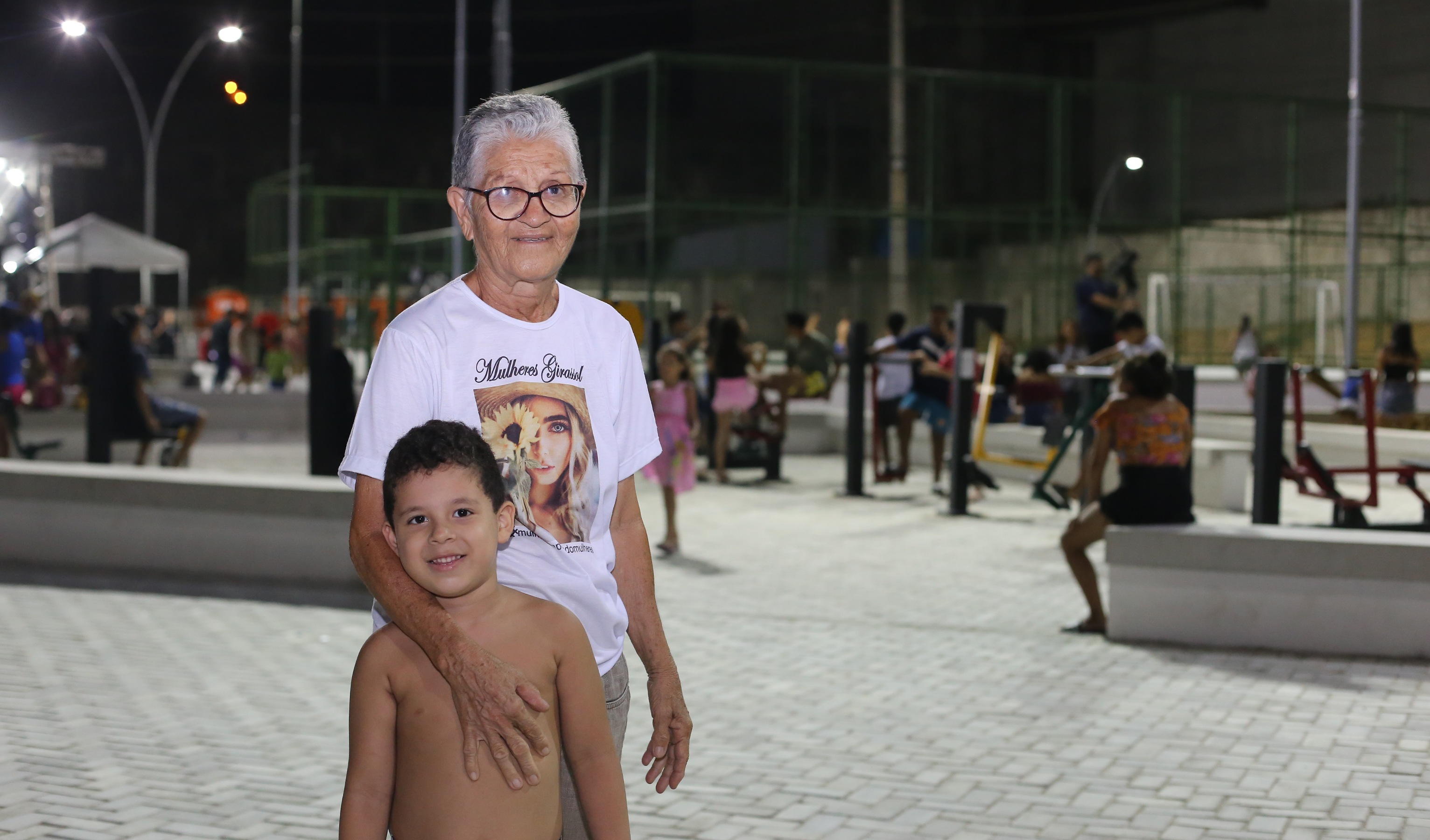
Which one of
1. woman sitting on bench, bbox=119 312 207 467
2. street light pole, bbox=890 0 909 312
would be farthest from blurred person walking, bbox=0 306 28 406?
street light pole, bbox=890 0 909 312

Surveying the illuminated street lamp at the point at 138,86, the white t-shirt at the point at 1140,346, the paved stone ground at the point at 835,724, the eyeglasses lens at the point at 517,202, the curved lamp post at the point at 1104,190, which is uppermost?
the illuminated street lamp at the point at 138,86

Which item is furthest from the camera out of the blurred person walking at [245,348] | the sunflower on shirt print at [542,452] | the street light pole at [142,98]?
the blurred person walking at [245,348]

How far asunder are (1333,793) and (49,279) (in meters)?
24.1

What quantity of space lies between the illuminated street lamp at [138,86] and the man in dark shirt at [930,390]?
7.40 metres

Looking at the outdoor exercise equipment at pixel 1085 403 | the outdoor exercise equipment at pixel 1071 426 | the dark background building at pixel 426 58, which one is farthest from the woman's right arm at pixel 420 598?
the dark background building at pixel 426 58

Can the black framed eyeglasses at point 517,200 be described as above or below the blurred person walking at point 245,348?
above

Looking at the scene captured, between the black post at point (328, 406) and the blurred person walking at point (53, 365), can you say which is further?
the blurred person walking at point (53, 365)

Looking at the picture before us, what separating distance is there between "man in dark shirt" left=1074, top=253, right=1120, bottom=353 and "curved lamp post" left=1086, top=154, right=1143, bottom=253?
791cm

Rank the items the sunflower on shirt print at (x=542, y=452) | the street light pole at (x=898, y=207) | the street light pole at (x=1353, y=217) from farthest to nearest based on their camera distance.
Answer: the street light pole at (x=898, y=207), the street light pole at (x=1353, y=217), the sunflower on shirt print at (x=542, y=452)

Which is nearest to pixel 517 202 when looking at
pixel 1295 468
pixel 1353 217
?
pixel 1295 468

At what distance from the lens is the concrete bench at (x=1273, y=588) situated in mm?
7500

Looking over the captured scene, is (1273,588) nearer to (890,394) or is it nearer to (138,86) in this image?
(890,394)

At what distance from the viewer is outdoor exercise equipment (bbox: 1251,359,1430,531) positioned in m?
9.22

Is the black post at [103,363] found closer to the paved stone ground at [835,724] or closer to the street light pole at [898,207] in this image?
the paved stone ground at [835,724]
